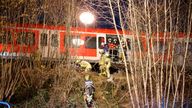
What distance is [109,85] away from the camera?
16344 mm

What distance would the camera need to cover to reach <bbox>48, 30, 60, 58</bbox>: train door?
48.3 feet

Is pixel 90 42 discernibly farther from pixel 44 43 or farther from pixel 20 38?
pixel 20 38

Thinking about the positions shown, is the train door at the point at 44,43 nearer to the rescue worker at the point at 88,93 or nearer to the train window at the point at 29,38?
the train window at the point at 29,38

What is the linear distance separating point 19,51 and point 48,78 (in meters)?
2.15

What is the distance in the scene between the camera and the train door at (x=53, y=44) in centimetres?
1471

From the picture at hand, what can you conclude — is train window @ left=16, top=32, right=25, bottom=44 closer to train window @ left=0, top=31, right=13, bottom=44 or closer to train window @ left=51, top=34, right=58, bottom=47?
train window @ left=0, top=31, right=13, bottom=44

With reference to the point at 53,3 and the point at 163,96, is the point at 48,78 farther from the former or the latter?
the point at 163,96

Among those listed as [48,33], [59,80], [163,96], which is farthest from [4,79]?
[163,96]

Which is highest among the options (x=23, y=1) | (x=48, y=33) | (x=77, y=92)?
(x=23, y=1)

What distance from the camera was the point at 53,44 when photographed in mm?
15391

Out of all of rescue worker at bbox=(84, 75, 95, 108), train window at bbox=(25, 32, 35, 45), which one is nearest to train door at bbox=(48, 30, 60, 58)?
train window at bbox=(25, 32, 35, 45)

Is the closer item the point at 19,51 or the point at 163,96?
the point at 163,96

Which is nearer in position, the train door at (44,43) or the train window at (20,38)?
the train window at (20,38)

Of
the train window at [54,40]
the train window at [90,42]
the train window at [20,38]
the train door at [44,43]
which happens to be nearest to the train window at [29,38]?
the train window at [20,38]
